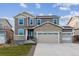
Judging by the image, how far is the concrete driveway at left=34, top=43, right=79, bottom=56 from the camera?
28.5 ft

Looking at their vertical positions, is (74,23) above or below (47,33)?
above

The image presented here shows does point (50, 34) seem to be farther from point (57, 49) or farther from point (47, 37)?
point (57, 49)

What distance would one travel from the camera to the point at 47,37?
997 cm

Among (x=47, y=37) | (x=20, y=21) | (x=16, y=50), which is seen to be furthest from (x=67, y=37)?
(x=16, y=50)

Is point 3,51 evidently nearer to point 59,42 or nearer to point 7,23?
point 7,23

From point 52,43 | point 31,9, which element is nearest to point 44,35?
point 52,43

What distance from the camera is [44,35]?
391 inches

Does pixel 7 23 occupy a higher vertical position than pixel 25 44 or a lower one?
higher

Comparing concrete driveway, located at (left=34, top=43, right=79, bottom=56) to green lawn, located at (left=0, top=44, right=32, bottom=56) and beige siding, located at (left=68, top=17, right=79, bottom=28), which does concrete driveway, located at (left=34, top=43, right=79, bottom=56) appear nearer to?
green lawn, located at (left=0, top=44, right=32, bottom=56)

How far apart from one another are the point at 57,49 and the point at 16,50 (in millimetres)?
1432

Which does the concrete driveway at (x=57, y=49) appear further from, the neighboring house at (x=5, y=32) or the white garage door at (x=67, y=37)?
the neighboring house at (x=5, y=32)

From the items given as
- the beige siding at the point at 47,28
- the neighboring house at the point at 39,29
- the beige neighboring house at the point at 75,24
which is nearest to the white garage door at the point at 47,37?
the neighboring house at the point at 39,29

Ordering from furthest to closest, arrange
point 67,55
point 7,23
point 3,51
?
point 7,23 → point 3,51 → point 67,55

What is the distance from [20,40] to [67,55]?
2100 mm
